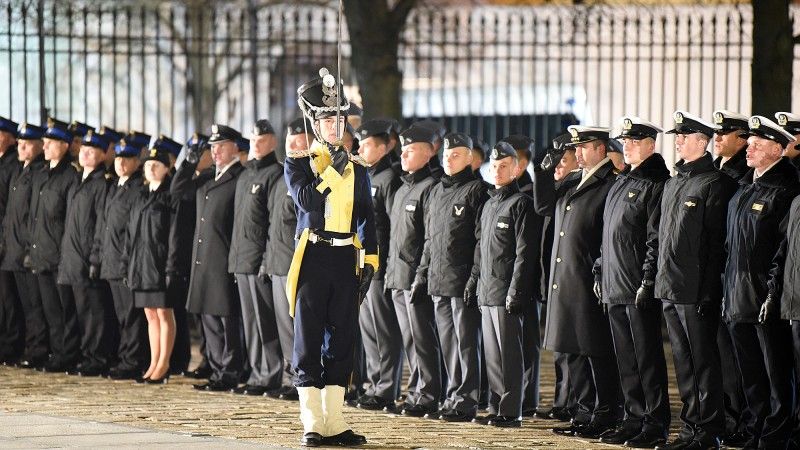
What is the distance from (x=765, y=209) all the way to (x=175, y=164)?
659cm

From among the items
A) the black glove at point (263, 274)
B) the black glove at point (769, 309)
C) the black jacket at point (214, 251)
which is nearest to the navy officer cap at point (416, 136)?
the black glove at point (263, 274)

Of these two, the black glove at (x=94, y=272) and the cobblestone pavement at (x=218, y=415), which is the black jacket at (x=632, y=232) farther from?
the black glove at (x=94, y=272)

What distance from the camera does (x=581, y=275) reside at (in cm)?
1199

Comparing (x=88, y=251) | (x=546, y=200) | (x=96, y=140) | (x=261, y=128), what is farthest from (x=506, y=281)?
(x=96, y=140)

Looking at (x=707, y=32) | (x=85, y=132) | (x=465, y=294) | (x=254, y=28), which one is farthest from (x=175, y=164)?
(x=707, y=32)

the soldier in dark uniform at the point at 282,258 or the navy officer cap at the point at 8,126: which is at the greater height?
the navy officer cap at the point at 8,126

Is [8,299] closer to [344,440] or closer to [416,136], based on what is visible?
[416,136]

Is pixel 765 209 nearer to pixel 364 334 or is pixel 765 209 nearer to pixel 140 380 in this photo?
pixel 364 334

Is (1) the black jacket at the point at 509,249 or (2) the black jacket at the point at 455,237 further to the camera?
(2) the black jacket at the point at 455,237

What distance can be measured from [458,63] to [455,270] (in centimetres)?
1385

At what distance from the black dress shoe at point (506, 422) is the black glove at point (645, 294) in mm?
1581

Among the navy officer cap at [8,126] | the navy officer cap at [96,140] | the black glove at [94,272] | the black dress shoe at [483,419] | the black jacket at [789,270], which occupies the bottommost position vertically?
the black dress shoe at [483,419]

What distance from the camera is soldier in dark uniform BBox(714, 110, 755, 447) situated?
11.3 m

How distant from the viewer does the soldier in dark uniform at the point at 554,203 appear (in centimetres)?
1238
